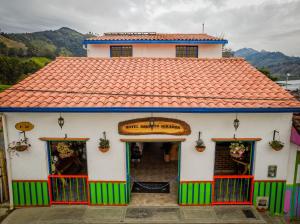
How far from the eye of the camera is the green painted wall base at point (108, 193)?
6945 mm

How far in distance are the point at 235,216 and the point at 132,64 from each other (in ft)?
24.2

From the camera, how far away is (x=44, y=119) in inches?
261

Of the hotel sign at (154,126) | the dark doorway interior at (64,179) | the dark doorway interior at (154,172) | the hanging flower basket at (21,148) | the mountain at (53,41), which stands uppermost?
the mountain at (53,41)

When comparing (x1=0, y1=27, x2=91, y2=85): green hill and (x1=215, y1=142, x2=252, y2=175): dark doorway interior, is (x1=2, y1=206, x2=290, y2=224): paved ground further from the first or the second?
(x1=0, y1=27, x2=91, y2=85): green hill

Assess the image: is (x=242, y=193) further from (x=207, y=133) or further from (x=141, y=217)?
(x=141, y=217)

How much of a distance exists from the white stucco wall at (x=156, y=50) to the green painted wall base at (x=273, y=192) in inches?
456

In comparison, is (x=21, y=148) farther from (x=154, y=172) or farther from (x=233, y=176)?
(x=233, y=176)

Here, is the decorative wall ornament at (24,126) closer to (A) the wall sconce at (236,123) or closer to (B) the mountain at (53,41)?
(A) the wall sconce at (236,123)

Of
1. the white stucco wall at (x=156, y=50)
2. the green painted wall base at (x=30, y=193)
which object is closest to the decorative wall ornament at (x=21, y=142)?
the green painted wall base at (x=30, y=193)

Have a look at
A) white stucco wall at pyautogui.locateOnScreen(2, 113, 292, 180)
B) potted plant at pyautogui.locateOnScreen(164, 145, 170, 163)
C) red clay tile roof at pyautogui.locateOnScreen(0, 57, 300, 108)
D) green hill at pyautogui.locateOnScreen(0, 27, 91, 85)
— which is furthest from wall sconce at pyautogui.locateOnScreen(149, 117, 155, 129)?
green hill at pyautogui.locateOnScreen(0, 27, 91, 85)

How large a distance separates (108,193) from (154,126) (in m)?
2.88

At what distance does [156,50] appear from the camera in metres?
16.4

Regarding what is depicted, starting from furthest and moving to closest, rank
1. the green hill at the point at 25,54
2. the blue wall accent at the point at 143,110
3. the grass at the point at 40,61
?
1. the grass at the point at 40,61
2. the green hill at the point at 25,54
3. the blue wall accent at the point at 143,110

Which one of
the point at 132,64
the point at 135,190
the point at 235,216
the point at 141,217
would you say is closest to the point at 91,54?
the point at 132,64
